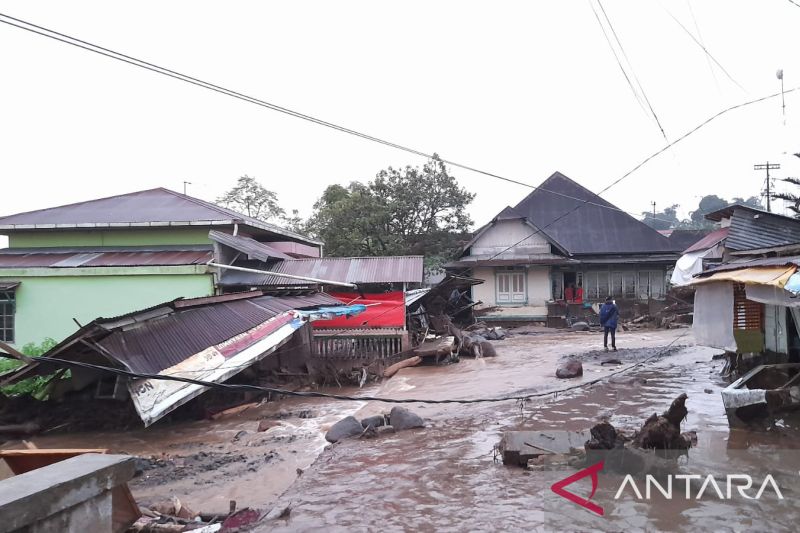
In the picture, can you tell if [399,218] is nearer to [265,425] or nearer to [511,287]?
[511,287]

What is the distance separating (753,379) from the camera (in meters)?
A: 8.75

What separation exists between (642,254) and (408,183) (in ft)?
45.1

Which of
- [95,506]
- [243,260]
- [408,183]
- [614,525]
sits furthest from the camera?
[408,183]

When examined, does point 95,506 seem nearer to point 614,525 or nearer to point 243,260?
point 614,525

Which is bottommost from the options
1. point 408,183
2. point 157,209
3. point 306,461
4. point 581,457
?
point 306,461

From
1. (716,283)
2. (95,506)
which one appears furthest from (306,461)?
(716,283)

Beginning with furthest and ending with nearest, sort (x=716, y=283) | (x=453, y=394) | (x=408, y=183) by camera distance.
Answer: (x=408, y=183) → (x=453, y=394) → (x=716, y=283)

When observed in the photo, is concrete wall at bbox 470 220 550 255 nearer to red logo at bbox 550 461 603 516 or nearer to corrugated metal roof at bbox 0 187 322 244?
corrugated metal roof at bbox 0 187 322 244

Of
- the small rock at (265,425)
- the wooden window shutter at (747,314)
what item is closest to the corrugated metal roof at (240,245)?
the small rock at (265,425)

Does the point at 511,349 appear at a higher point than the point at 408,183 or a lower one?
lower

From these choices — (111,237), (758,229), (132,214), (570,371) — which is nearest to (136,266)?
(111,237)

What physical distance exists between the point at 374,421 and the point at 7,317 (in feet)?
45.7

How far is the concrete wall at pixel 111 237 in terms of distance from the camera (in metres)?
17.4

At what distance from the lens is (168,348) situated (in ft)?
29.9
